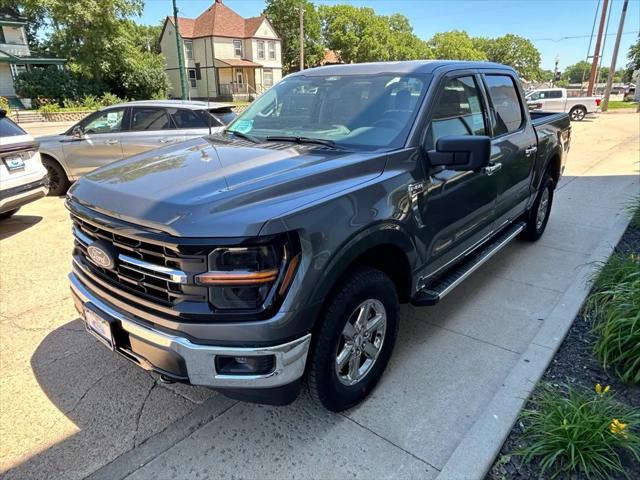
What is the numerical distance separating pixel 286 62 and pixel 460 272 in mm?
59794

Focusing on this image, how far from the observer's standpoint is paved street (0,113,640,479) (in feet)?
7.77

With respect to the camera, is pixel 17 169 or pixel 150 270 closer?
pixel 150 270

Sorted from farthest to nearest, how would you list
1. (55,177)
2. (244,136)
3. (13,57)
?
1. (13,57)
2. (55,177)
3. (244,136)

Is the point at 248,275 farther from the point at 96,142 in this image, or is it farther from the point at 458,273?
the point at 96,142

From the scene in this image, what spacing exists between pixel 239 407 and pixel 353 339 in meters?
0.86

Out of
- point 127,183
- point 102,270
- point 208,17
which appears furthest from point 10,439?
point 208,17

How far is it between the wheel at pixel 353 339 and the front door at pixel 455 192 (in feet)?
1.69

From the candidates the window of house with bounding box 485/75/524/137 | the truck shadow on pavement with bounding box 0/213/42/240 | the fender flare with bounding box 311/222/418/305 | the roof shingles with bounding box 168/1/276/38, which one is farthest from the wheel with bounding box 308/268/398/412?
the roof shingles with bounding box 168/1/276/38

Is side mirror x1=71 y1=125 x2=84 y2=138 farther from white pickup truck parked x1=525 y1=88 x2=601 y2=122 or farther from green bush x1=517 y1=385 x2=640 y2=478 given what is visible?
white pickup truck parked x1=525 y1=88 x2=601 y2=122

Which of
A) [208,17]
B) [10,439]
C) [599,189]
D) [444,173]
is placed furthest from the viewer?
[208,17]

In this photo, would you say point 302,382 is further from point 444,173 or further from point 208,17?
point 208,17

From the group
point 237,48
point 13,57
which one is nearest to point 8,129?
point 13,57

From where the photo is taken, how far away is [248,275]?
1.97 meters

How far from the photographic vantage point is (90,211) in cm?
238
